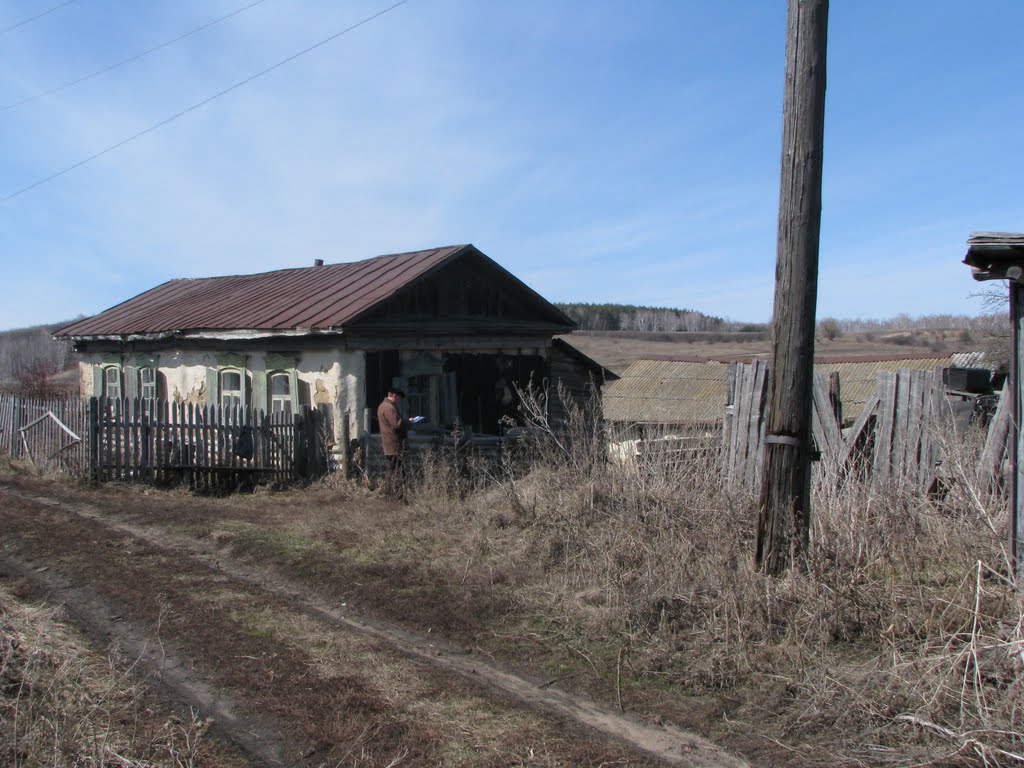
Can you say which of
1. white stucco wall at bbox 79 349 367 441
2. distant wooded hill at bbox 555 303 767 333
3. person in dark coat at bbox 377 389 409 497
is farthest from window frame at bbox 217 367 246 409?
distant wooded hill at bbox 555 303 767 333

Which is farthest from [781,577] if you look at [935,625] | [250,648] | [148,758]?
[148,758]

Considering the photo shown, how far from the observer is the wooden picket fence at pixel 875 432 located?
7.51m

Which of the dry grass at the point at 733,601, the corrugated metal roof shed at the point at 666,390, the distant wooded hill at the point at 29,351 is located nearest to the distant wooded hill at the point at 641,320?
the distant wooded hill at the point at 29,351

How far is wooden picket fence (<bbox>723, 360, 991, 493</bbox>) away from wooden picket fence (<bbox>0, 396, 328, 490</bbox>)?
7.47 m

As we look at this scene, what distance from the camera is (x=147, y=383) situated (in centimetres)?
1788

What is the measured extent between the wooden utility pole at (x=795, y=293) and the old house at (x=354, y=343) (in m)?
8.68

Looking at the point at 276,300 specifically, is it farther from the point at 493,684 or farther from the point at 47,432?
the point at 493,684

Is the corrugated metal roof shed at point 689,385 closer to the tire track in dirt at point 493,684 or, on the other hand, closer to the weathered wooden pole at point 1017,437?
the tire track in dirt at point 493,684

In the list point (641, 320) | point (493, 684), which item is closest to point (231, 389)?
point (493, 684)

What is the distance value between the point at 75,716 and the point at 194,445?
9.66 meters

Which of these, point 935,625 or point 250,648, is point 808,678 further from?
point 250,648

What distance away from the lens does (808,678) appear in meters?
4.71

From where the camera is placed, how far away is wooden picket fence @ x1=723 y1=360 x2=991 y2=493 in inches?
296

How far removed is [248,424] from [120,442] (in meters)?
2.31
